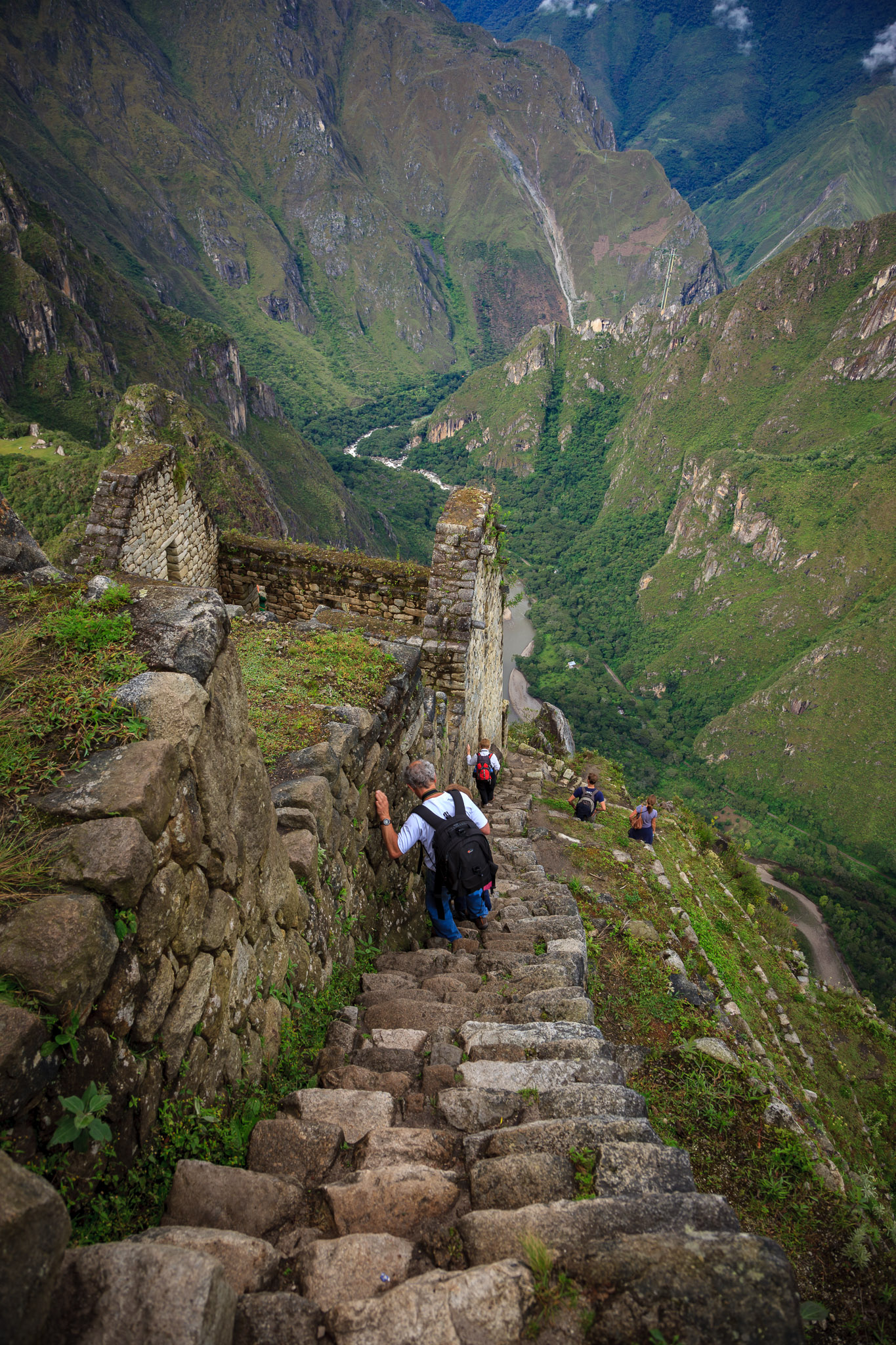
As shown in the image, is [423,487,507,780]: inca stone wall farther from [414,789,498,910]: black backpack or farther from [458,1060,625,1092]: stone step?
[458,1060,625,1092]: stone step

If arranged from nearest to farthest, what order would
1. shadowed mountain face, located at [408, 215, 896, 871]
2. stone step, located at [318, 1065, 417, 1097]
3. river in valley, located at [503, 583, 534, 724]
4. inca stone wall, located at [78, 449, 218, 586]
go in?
stone step, located at [318, 1065, 417, 1097]
inca stone wall, located at [78, 449, 218, 586]
shadowed mountain face, located at [408, 215, 896, 871]
river in valley, located at [503, 583, 534, 724]

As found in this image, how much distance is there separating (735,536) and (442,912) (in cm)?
10558

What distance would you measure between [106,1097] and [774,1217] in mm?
3522

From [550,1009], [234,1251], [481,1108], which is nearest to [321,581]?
[550,1009]

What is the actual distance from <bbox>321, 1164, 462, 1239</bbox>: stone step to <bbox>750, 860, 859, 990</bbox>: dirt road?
40226 mm

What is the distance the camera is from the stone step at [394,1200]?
209cm

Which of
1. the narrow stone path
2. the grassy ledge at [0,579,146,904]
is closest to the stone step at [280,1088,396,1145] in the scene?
the narrow stone path

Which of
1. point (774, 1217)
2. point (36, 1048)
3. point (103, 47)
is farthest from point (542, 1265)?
point (103, 47)

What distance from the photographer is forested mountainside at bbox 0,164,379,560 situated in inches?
1783

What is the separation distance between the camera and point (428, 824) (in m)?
4.73

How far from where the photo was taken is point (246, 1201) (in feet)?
6.98

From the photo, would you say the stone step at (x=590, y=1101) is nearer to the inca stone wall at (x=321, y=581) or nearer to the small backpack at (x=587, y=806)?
the inca stone wall at (x=321, y=581)

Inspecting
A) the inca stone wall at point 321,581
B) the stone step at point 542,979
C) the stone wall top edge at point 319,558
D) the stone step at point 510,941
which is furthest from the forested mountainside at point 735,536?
the stone step at point 542,979

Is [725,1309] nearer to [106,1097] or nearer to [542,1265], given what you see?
[542,1265]
